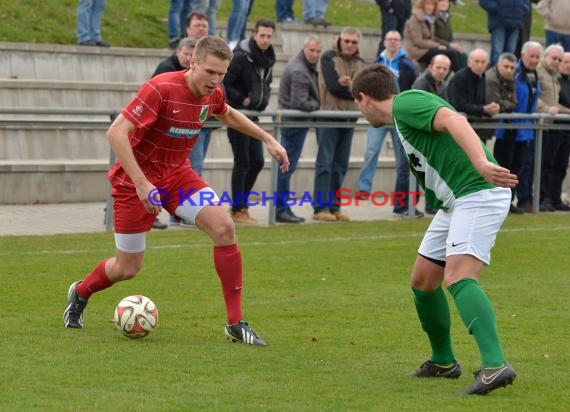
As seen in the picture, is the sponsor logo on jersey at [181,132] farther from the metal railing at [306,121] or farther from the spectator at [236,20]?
the spectator at [236,20]

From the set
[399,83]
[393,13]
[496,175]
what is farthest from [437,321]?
[393,13]

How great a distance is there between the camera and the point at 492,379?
637 centimetres

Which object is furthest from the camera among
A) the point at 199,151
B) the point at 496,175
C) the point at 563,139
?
the point at 563,139

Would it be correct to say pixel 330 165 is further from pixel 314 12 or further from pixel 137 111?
pixel 137 111

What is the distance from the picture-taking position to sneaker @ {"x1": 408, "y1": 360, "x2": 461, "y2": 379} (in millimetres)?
7121

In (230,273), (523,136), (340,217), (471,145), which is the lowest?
(340,217)

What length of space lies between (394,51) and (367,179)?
1718 millimetres

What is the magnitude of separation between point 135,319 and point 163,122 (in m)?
A: 1.27

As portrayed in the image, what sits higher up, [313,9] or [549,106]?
[313,9]

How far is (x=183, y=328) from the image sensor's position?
28.3 feet

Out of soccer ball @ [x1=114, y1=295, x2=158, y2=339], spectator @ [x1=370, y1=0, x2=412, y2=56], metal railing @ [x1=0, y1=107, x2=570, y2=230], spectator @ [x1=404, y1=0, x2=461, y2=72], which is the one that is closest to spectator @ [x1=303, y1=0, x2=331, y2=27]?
spectator @ [x1=370, y1=0, x2=412, y2=56]

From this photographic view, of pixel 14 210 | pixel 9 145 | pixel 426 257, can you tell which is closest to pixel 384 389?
pixel 426 257

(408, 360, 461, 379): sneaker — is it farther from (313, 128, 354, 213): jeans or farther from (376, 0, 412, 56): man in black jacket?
(376, 0, 412, 56): man in black jacket

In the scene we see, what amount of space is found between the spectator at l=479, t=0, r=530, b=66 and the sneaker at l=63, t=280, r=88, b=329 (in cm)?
1294
